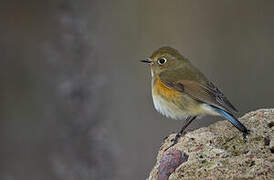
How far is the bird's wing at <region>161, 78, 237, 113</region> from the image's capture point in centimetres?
629

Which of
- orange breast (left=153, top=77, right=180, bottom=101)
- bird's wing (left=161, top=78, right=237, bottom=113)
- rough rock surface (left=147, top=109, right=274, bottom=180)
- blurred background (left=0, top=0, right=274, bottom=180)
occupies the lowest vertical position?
rough rock surface (left=147, top=109, right=274, bottom=180)

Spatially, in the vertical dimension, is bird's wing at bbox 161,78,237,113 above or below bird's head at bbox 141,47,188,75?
below

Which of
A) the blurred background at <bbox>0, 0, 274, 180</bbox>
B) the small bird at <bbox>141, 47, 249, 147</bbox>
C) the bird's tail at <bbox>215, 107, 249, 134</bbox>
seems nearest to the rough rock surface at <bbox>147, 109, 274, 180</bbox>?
the bird's tail at <bbox>215, 107, 249, 134</bbox>

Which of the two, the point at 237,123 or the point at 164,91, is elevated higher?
the point at 164,91

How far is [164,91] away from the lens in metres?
6.87

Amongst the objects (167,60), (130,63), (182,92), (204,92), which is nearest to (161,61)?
(167,60)

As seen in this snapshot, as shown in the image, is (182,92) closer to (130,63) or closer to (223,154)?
(223,154)

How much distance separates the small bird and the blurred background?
2088 mm

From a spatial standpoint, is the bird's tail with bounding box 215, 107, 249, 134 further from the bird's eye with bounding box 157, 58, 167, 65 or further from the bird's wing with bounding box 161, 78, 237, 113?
the bird's eye with bounding box 157, 58, 167, 65

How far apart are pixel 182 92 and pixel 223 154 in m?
2.18

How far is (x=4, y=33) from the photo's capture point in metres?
11.2

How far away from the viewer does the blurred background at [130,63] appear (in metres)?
9.96

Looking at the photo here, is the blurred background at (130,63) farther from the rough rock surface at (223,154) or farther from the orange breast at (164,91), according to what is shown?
the rough rock surface at (223,154)

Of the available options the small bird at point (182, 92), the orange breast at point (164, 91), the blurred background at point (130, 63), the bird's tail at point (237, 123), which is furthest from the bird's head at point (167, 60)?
the blurred background at point (130, 63)
